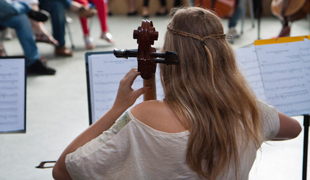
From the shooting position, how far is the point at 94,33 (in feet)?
15.1

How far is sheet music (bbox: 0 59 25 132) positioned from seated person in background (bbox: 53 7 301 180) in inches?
17.6

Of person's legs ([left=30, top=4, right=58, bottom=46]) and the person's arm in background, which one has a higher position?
person's legs ([left=30, top=4, right=58, bottom=46])

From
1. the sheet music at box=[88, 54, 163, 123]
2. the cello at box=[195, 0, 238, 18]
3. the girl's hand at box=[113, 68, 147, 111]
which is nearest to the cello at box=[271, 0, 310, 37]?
the cello at box=[195, 0, 238, 18]

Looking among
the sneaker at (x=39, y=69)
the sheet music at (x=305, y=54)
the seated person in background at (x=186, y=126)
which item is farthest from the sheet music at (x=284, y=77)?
the sneaker at (x=39, y=69)

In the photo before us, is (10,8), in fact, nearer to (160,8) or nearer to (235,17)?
(235,17)

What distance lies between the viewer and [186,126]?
2.61 ft

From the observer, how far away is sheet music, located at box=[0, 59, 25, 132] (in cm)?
124

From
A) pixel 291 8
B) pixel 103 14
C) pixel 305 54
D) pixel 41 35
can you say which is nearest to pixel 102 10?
pixel 103 14

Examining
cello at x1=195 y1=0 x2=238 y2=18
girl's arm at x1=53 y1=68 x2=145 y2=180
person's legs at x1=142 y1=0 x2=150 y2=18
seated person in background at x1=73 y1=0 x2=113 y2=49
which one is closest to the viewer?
girl's arm at x1=53 y1=68 x2=145 y2=180

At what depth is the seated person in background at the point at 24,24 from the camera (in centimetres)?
283

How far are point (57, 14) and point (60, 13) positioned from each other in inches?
1.3

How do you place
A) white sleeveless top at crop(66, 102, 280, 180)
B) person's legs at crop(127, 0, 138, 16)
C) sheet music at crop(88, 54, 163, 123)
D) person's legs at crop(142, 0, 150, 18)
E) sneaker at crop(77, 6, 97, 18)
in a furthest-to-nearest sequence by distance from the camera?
1. person's legs at crop(127, 0, 138, 16)
2. person's legs at crop(142, 0, 150, 18)
3. sneaker at crop(77, 6, 97, 18)
4. sheet music at crop(88, 54, 163, 123)
5. white sleeveless top at crop(66, 102, 280, 180)

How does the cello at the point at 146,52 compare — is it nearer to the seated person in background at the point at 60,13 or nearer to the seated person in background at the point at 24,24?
the seated person in background at the point at 24,24

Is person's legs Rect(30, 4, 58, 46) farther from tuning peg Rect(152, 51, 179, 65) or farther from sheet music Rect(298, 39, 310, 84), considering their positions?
tuning peg Rect(152, 51, 179, 65)
